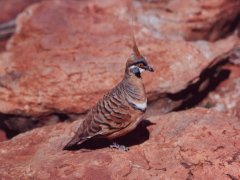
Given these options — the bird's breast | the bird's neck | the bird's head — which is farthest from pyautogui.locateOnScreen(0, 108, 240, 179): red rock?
the bird's head

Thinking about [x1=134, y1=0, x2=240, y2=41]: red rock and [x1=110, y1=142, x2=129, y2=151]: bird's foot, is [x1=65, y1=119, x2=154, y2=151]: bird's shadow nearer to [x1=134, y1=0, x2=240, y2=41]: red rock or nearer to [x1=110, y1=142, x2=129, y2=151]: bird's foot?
[x1=110, y1=142, x2=129, y2=151]: bird's foot

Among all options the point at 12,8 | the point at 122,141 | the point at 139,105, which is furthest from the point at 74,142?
the point at 12,8

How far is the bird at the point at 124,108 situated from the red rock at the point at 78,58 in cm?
160

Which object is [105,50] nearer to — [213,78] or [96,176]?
[213,78]

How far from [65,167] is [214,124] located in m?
2.02

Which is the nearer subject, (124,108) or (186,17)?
(124,108)

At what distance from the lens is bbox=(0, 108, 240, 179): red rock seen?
5.79m

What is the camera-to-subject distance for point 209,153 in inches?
238

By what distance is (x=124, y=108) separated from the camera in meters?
5.97

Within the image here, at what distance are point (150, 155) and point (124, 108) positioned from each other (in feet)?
2.15

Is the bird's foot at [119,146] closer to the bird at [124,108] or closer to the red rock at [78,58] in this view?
the bird at [124,108]

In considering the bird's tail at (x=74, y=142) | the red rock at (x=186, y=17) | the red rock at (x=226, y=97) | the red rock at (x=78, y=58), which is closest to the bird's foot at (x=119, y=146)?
the bird's tail at (x=74, y=142)

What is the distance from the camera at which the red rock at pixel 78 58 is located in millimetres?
7727

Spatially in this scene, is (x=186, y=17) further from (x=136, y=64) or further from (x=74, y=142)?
(x=74, y=142)
